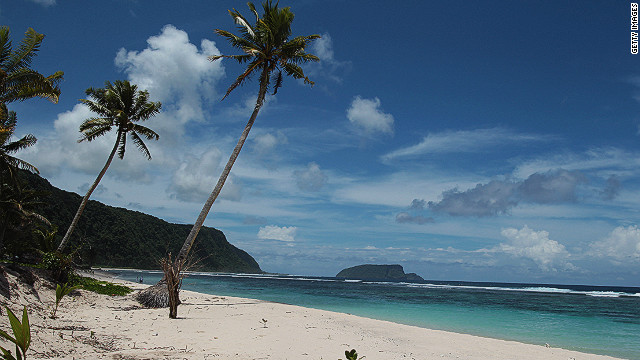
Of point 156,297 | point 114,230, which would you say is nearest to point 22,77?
point 156,297

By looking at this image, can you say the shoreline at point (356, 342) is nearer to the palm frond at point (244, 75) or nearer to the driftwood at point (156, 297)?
the driftwood at point (156, 297)

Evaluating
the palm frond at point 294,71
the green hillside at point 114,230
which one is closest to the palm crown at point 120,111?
the palm frond at point 294,71

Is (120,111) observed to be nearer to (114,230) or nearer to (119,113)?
(119,113)

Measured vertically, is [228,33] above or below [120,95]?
above

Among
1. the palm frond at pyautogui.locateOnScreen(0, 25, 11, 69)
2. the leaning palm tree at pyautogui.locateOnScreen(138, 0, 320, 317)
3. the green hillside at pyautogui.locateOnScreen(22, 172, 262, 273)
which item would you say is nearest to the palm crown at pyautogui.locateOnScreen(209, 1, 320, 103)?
the leaning palm tree at pyautogui.locateOnScreen(138, 0, 320, 317)

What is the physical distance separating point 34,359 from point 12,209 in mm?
A: 11781

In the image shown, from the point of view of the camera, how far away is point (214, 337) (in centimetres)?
827

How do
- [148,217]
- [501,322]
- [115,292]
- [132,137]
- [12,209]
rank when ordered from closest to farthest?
[12,209]
[115,292]
[501,322]
[132,137]
[148,217]

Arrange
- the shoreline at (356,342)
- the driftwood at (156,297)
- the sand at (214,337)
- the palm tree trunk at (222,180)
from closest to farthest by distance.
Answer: the sand at (214,337) < the shoreline at (356,342) < the driftwood at (156,297) < the palm tree trunk at (222,180)

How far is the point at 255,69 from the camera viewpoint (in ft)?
54.1

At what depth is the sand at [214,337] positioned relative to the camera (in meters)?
6.69

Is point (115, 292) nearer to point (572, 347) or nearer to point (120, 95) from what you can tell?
point (120, 95)

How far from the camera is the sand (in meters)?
6.69

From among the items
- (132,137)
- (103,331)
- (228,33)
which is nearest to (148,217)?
(132,137)
